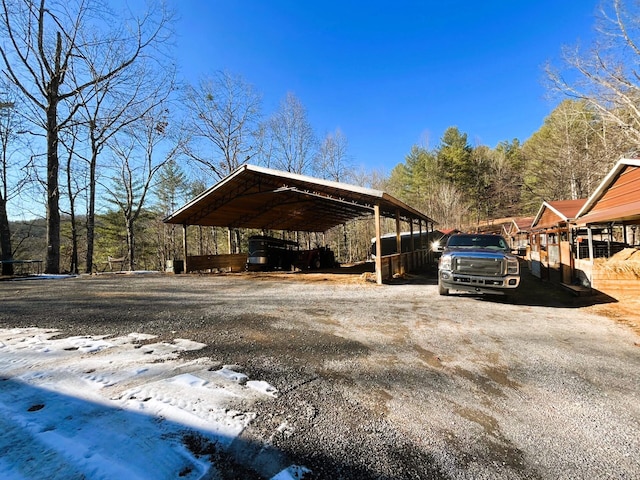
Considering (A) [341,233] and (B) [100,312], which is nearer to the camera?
(B) [100,312]

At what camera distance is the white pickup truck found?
22.7 feet

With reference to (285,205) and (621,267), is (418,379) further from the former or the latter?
(285,205)

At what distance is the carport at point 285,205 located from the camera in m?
11.2

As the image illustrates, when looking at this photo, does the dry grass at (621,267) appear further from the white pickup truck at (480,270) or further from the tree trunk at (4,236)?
the tree trunk at (4,236)

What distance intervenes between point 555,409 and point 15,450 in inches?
163

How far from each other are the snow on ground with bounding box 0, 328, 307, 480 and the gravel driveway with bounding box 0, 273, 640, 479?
29cm

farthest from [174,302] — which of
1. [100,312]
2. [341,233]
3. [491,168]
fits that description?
[491,168]

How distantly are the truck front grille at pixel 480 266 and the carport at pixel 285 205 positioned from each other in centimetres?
335

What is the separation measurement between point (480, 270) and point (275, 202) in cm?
1238

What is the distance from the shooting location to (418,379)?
314cm

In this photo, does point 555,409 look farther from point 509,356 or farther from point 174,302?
point 174,302

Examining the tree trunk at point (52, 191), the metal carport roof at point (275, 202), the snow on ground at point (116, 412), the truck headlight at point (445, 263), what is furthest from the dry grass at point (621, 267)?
the tree trunk at point (52, 191)

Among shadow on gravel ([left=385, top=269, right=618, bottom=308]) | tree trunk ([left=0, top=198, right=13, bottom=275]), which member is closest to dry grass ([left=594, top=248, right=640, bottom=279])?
shadow on gravel ([left=385, top=269, right=618, bottom=308])

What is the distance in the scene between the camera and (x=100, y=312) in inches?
227
